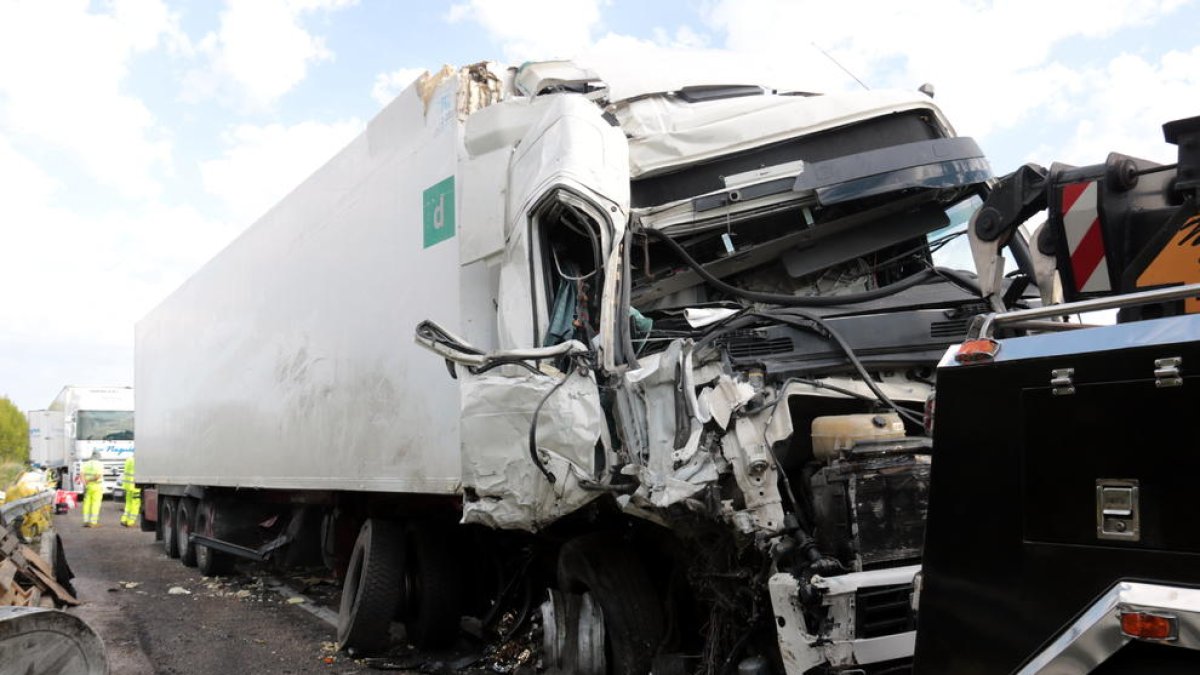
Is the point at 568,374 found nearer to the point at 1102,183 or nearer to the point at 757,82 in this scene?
the point at 1102,183

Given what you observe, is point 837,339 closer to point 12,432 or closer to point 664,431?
point 664,431

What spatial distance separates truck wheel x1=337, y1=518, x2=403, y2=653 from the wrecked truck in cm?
2

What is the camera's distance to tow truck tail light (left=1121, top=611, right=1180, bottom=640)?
1.46 metres

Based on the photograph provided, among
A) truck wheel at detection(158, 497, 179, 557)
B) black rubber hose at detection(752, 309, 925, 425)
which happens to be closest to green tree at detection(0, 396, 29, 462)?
truck wheel at detection(158, 497, 179, 557)

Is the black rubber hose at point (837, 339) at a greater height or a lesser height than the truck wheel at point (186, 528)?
greater

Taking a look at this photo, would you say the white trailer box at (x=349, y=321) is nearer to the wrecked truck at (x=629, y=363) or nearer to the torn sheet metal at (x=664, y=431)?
the wrecked truck at (x=629, y=363)

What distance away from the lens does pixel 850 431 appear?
10.8ft

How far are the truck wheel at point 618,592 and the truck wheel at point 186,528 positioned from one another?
805 centimetres

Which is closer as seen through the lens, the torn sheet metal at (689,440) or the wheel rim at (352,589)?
the torn sheet metal at (689,440)

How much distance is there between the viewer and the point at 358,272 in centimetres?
636

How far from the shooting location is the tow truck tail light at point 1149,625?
146cm

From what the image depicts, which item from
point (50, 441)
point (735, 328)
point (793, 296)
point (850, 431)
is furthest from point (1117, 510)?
point (50, 441)

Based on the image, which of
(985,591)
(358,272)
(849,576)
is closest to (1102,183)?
(985,591)

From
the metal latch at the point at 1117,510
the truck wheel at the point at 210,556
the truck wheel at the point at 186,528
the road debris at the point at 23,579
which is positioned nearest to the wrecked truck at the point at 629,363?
the metal latch at the point at 1117,510
